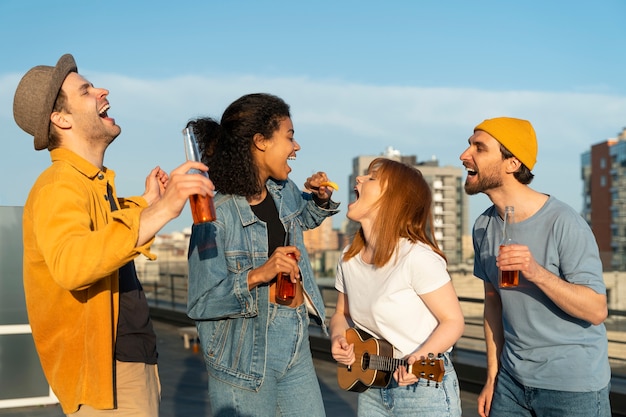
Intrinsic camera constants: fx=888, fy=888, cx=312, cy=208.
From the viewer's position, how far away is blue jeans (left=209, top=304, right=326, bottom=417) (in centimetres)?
359

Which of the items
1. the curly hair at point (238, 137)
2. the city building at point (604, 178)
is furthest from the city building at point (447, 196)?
the curly hair at point (238, 137)

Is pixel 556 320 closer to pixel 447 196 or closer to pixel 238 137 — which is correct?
pixel 238 137

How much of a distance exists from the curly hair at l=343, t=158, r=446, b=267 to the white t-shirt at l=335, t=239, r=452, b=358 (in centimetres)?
4

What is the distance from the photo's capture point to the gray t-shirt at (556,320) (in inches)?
133

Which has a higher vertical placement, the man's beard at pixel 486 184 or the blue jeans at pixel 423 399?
the man's beard at pixel 486 184

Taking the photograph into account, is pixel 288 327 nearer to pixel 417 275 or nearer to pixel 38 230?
pixel 417 275

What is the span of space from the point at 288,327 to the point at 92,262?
4.49 ft

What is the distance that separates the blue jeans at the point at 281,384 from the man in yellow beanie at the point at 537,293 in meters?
0.78

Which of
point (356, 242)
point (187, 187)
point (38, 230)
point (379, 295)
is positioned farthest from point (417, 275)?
point (38, 230)

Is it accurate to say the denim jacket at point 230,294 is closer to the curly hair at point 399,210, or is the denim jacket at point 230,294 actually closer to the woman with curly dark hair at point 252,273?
the woman with curly dark hair at point 252,273

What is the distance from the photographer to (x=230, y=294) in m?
3.53

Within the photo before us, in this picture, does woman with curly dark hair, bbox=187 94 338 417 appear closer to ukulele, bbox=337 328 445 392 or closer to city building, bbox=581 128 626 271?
ukulele, bbox=337 328 445 392

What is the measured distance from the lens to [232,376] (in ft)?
11.8

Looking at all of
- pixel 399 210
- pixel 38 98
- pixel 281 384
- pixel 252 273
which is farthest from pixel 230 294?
pixel 38 98
